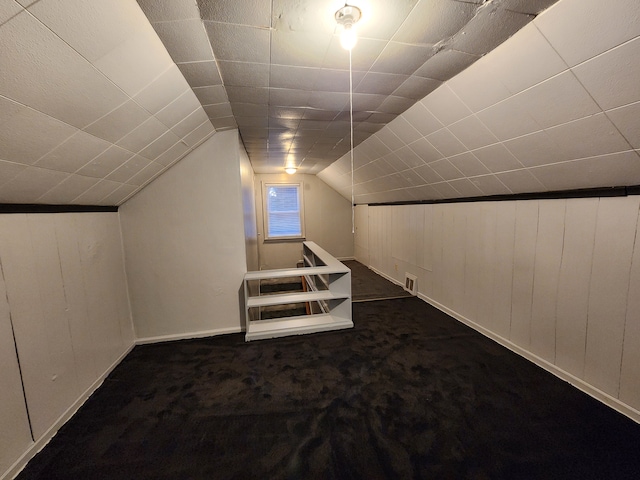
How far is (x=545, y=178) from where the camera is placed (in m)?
1.89

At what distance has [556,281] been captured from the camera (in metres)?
2.00

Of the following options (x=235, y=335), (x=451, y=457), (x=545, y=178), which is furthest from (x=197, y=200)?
(x=545, y=178)

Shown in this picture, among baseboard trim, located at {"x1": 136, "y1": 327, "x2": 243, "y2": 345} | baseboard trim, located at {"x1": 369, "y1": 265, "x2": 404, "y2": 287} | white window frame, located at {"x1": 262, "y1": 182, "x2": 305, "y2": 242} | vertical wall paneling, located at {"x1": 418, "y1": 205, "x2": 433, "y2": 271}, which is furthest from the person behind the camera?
white window frame, located at {"x1": 262, "y1": 182, "x2": 305, "y2": 242}

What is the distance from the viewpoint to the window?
6.03 metres

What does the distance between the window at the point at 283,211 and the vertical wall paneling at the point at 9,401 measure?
4.71 meters

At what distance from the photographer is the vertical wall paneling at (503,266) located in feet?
7.79

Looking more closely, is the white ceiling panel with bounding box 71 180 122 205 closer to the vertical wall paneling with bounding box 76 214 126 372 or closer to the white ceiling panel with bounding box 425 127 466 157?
the vertical wall paneling with bounding box 76 214 126 372

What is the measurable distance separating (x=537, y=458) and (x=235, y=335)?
99.9 inches

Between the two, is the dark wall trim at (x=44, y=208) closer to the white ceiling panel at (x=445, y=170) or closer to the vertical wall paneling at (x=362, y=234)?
the white ceiling panel at (x=445, y=170)

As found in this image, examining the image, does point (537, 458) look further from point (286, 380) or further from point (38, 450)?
point (38, 450)

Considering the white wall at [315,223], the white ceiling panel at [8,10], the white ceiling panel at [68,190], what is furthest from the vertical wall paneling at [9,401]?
the white wall at [315,223]

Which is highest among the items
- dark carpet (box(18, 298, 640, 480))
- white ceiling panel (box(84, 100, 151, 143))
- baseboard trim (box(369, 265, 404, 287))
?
white ceiling panel (box(84, 100, 151, 143))

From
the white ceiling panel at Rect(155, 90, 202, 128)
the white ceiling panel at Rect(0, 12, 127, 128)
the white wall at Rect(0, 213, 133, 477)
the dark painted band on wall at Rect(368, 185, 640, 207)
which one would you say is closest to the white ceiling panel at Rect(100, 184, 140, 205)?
the white wall at Rect(0, 213, 133, 477)

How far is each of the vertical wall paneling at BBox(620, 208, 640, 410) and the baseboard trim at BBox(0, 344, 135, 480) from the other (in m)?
3.52
